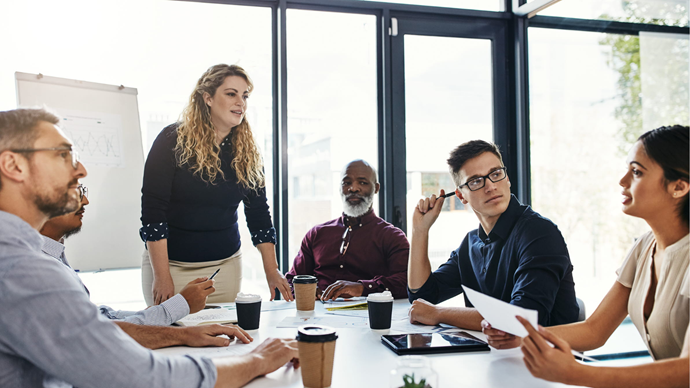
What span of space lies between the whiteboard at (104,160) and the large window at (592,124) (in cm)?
292

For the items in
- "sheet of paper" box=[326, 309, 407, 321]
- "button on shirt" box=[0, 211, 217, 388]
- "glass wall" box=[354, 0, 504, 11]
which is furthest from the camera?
"glass wall" box=[354, 0, 504, 11]

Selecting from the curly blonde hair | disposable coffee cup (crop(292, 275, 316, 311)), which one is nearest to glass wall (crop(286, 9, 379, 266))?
the curly blonde hair

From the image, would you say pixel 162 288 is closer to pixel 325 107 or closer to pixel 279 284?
pixel 279 284

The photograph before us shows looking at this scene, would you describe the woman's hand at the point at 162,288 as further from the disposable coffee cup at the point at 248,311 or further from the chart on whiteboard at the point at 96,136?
the chart on whiteboard at the point at 96,136

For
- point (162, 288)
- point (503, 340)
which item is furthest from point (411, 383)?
point (162, 288)

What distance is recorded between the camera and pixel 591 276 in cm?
383

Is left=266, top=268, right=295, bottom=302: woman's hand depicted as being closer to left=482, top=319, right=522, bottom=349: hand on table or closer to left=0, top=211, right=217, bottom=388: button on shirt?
left=482, top=319, right=522, bottom=349: hand on table

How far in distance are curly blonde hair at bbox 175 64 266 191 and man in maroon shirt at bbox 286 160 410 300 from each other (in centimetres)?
51

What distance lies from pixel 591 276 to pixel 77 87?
3.82m

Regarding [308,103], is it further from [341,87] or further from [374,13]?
[374,13]

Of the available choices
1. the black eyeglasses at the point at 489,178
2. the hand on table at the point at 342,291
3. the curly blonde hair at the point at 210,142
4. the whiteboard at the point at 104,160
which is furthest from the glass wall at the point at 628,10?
the whiteboard at the point at 104,160

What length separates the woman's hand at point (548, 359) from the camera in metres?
1.03

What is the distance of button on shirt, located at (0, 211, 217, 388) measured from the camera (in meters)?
0.89

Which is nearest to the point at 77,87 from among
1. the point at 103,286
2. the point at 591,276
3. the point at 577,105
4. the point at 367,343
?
the point at 103,286
